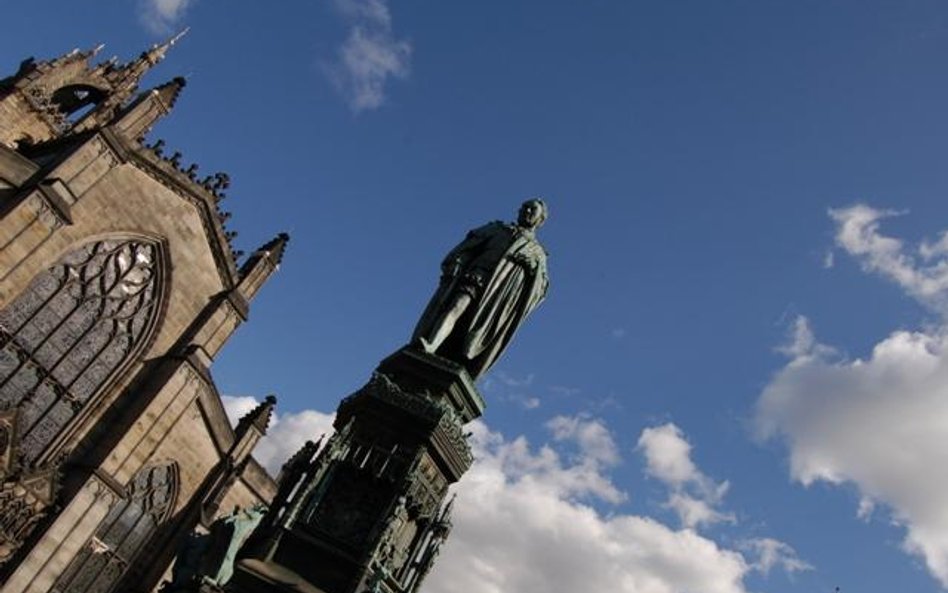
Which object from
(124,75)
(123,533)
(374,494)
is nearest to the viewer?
(374,494)

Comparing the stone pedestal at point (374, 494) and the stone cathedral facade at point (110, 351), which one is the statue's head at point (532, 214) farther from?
the stone cathedral facade at point (110, 351)

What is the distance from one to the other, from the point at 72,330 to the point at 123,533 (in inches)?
225

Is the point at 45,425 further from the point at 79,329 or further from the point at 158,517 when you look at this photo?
the point at 158,517

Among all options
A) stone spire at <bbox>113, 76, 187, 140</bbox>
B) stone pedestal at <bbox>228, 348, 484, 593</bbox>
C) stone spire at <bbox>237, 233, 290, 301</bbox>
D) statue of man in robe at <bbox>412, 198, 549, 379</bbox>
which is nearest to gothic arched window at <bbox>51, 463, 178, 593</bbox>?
stone spire at <bbox>237, 233, 290, 301</bbox>

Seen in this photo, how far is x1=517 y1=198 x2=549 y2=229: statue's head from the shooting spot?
6066 millimetres

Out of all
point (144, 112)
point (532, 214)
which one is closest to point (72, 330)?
point (144, 112)

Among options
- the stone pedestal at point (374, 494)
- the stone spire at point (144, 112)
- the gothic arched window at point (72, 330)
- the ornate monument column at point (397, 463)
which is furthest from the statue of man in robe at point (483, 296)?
the stone spire at point (144, 112)

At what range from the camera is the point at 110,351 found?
21.0m

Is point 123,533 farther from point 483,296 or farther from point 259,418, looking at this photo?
point 483,296

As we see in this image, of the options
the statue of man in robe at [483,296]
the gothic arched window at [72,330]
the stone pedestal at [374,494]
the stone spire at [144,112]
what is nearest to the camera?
the stone pedestal at [374,494]

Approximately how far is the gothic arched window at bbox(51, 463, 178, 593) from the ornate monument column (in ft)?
57.0

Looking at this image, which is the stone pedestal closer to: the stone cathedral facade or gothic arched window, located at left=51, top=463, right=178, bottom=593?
the stone cathedral facade

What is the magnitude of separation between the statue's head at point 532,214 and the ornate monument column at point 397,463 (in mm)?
449

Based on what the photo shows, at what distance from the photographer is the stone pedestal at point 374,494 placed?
13.5 ft
